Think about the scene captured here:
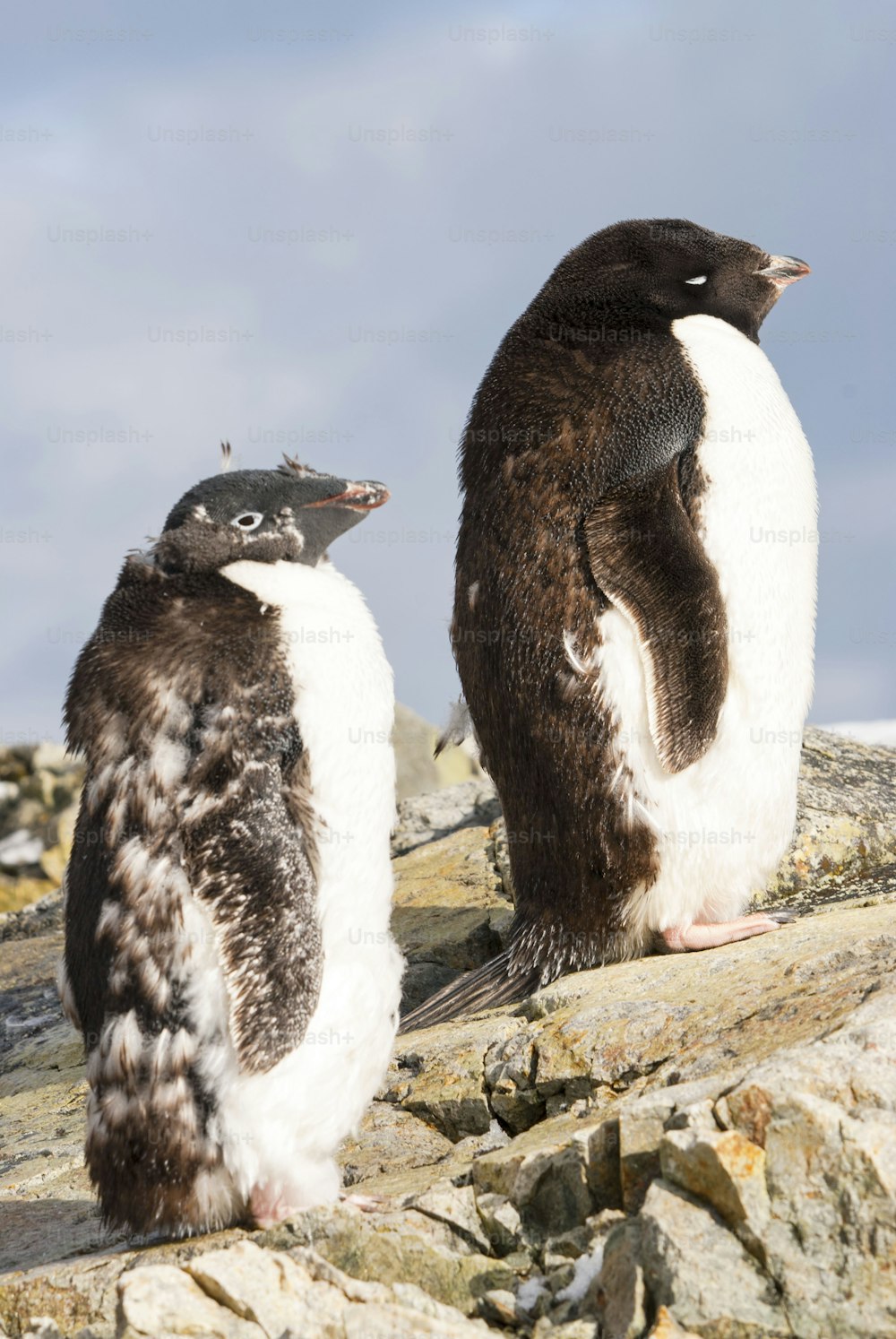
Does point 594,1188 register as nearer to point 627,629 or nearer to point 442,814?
point 627,629

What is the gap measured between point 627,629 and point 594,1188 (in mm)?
2051

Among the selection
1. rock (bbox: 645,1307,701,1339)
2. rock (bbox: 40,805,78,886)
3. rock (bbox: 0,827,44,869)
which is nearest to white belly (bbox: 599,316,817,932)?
rock (bbox: 645,1307,701,1339)

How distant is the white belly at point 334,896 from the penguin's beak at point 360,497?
0.65 ft

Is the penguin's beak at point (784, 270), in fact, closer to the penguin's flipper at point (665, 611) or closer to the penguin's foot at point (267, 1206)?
the penguin's flipper at point (665, 611)

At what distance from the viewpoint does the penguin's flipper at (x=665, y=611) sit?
14.9ft

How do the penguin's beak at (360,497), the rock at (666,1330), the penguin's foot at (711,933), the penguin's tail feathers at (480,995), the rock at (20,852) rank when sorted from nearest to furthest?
the rock at (666,1330) < the penguin's beak at (360,497) < the penguin's foot at (711,933) < the penguin's tail feathers at (480,995) < the rock at (20,852)

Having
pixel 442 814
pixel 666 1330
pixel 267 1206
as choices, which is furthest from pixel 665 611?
pixel 442 814

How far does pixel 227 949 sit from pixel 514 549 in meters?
1.99

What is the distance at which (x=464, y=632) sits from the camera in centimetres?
490

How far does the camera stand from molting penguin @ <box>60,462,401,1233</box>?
3.13m

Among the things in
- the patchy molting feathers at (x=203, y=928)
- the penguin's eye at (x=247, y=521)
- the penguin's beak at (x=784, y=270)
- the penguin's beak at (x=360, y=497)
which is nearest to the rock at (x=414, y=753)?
the penguin's beak at (x=784, y=270)

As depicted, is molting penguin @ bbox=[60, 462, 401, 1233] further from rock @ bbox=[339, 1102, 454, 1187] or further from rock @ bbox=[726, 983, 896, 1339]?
rock @ bbox=[726, 983, 896, 1339]

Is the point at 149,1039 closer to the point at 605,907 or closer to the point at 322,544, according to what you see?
the point at 322,544

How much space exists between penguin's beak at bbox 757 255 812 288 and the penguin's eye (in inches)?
113
